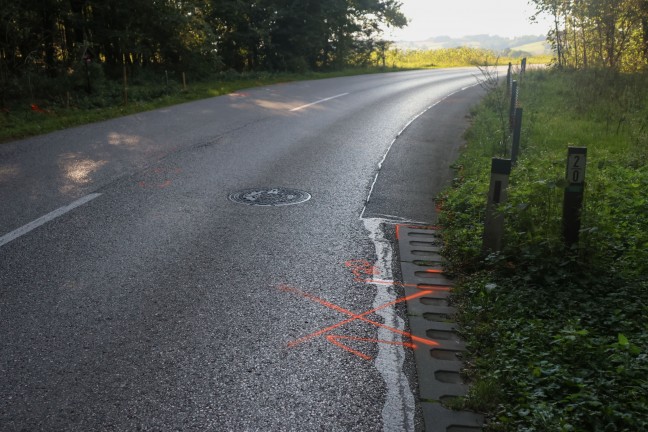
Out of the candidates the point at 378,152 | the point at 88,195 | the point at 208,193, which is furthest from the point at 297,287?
the point at 378,152

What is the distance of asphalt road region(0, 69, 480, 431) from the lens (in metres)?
3.52

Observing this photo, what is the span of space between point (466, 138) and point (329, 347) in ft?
31.8

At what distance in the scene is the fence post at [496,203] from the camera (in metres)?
5.61

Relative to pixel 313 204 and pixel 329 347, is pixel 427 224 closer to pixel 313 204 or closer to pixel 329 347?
pixel 313 204

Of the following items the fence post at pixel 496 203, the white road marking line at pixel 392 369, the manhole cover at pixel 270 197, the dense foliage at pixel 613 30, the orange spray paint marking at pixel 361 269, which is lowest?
the white road marking line at pixel 392 369

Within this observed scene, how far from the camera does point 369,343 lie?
429 centimetres

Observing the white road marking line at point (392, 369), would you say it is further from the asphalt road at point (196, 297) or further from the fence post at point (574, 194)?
the fence post at point (574, 194)

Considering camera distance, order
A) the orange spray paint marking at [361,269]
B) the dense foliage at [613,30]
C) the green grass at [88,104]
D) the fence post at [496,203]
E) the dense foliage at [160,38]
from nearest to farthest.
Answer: the orange spray paint marking at [361,269] < the fence post at [496,203] < the green grass at [88,104] < the dense foliage at [613,30] < the dense foliage at [160,38]

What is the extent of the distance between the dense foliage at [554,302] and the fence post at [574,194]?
0.09 meters

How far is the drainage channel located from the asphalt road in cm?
13

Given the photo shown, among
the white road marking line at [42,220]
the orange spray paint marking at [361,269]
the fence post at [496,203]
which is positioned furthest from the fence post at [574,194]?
the white road marking line at [42,220]

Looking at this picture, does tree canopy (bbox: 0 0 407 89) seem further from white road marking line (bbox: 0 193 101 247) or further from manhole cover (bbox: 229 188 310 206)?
manhole cover (bbox: 229 188 310 206)

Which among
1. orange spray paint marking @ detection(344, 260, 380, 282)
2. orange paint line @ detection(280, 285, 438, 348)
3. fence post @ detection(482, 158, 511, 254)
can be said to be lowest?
orange paint line @ detection(280, 285, 438, 348)

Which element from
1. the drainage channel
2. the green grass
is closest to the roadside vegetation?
the green grass
